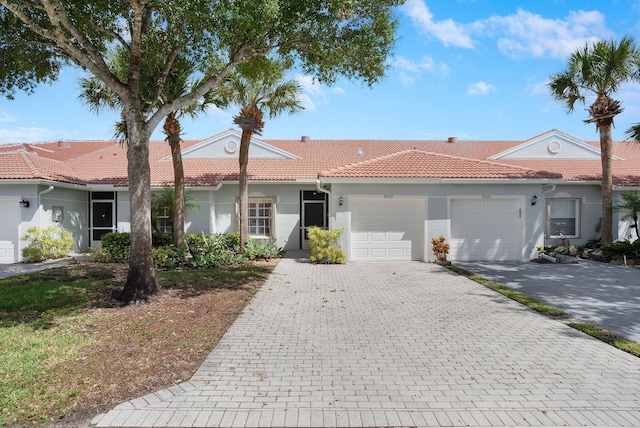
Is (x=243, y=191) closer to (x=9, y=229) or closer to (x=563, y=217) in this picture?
(x=9, y=229)

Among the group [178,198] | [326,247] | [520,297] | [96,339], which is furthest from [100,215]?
[520,297]

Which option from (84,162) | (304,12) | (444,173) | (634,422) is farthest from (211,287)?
(84,162)

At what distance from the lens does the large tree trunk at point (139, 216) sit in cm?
763

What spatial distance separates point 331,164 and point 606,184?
38.1 feet

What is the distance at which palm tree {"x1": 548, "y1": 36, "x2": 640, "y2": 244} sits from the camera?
1368 cm

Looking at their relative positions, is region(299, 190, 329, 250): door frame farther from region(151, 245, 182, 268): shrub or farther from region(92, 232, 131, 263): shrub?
region(92, 232, 131, 263): shrub

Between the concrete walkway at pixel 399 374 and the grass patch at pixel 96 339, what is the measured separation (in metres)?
0.43

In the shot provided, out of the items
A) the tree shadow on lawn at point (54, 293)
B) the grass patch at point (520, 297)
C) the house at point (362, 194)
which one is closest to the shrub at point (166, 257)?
the tree shadow on lawn at point (54, 293)

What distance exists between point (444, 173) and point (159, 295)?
1031 cm

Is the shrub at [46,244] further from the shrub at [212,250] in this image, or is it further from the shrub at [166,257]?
the shrub at [212,250]

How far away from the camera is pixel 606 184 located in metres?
14.7

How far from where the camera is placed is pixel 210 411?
371 centimetres

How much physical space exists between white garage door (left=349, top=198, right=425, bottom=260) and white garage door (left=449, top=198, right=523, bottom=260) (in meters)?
1.37

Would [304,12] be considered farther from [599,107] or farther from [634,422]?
[599,107]
